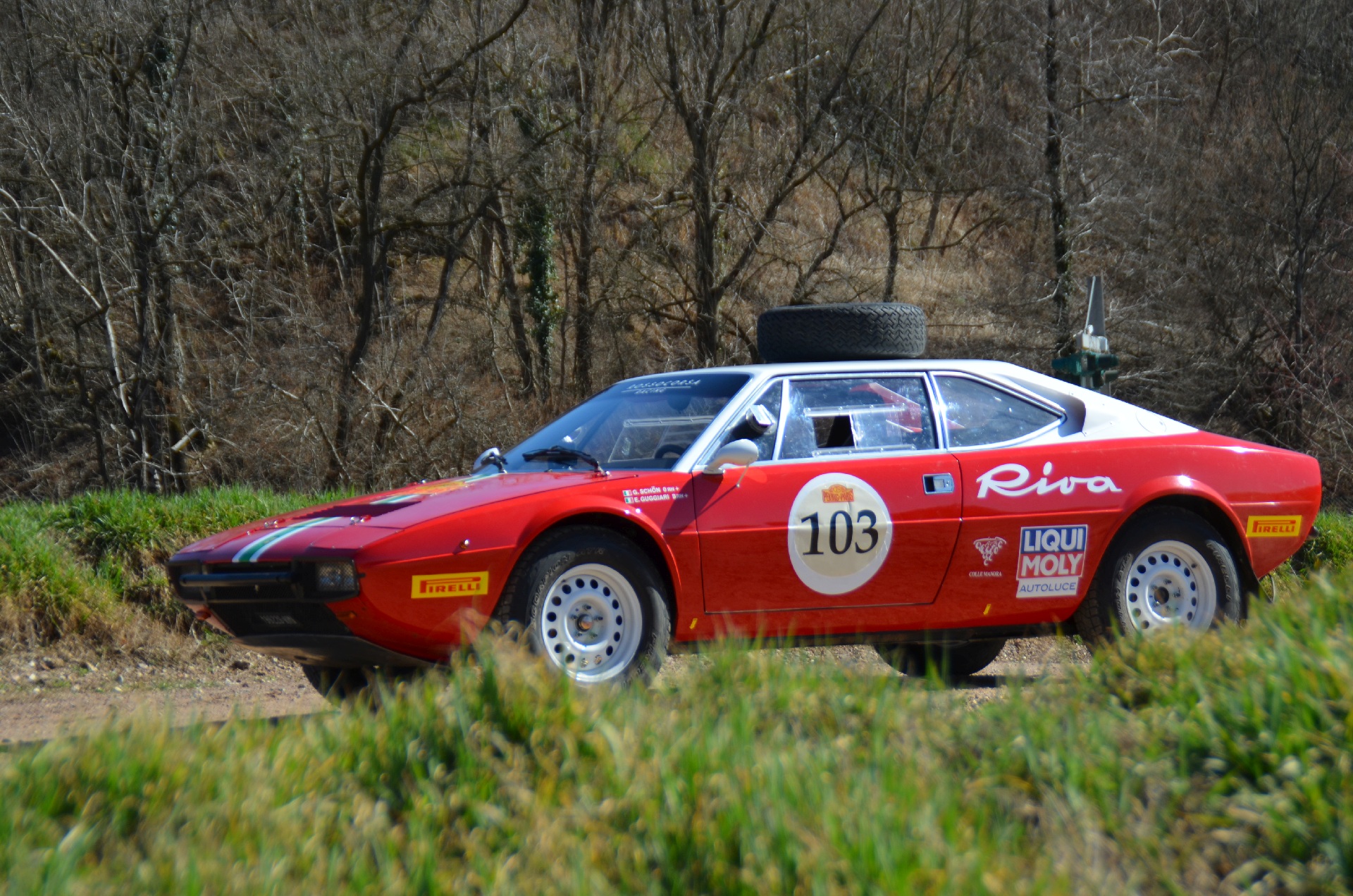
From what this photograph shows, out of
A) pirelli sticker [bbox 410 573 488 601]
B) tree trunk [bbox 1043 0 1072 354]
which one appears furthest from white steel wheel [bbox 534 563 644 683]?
tree trunk [bbox 1043 0 1072 354]

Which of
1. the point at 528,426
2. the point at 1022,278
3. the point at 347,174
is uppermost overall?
the point at 347,174

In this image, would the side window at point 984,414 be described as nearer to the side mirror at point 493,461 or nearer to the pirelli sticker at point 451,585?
the side mirror at point 493,461

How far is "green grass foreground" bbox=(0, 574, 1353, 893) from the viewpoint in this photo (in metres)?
2.37

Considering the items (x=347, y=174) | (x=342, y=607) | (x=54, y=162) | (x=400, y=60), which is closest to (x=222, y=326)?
(x=347, y=174)

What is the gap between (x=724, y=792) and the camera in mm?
2646

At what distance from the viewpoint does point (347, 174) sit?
20.8 m

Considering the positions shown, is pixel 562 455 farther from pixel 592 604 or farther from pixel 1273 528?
pixel 1273 528

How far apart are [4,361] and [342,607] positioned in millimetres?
20499

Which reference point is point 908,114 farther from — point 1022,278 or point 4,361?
point 4,361

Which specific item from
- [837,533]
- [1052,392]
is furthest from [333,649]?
[1052,392]

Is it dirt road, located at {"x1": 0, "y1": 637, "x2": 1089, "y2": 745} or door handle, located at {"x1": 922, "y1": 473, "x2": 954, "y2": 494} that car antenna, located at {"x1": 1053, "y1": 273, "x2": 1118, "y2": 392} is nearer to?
dirt road, located at {"x1": 0, "y1": 637, "x2": 1089, "y2": 745}

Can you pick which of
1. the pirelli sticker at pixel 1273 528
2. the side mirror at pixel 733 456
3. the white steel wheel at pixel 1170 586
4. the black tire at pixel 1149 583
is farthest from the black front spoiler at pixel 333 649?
the pirelli sticker at pixel 1273 528

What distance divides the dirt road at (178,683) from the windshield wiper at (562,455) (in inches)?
41.5

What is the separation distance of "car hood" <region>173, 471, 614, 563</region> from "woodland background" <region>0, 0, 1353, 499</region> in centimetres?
1122
